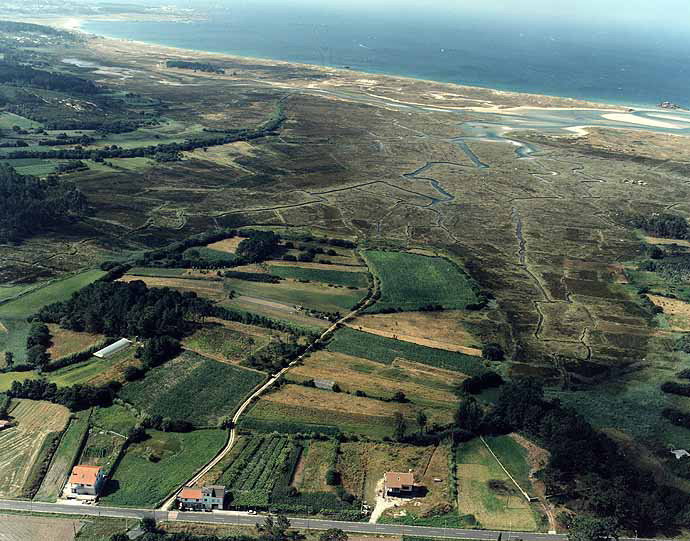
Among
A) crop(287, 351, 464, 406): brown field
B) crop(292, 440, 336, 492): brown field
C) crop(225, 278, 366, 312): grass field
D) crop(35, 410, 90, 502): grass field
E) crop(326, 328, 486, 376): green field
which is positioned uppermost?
crop(225, 278, 366, 312): grass field

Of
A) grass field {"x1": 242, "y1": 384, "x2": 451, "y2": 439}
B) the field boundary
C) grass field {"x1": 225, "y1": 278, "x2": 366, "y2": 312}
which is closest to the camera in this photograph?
the field boundary

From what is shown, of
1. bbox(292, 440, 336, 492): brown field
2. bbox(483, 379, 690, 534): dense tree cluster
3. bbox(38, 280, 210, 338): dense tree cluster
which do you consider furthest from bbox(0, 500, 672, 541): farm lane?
bbox(38, 280, 210, 338): dense tree cluster

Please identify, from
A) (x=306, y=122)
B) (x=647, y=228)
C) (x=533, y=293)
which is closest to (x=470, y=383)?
(x=533, y=293)

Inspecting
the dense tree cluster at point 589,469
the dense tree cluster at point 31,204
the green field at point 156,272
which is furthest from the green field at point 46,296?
the dense tree cluster at point 589,469

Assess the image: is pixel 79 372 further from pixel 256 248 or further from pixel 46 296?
pixel 256 248

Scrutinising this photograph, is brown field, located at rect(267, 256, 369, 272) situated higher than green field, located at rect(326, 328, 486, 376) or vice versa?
brown field, located at rect(267, 256, 369, 272)

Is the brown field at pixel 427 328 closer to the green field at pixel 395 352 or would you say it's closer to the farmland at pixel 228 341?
the green field at pixel 395 352

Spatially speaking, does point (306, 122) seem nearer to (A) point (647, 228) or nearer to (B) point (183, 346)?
(A) point (647, 228)

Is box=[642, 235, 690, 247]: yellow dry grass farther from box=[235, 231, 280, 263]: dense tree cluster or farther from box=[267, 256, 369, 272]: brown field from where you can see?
box=[235, 231, 280, 263]: dense tree cluster
